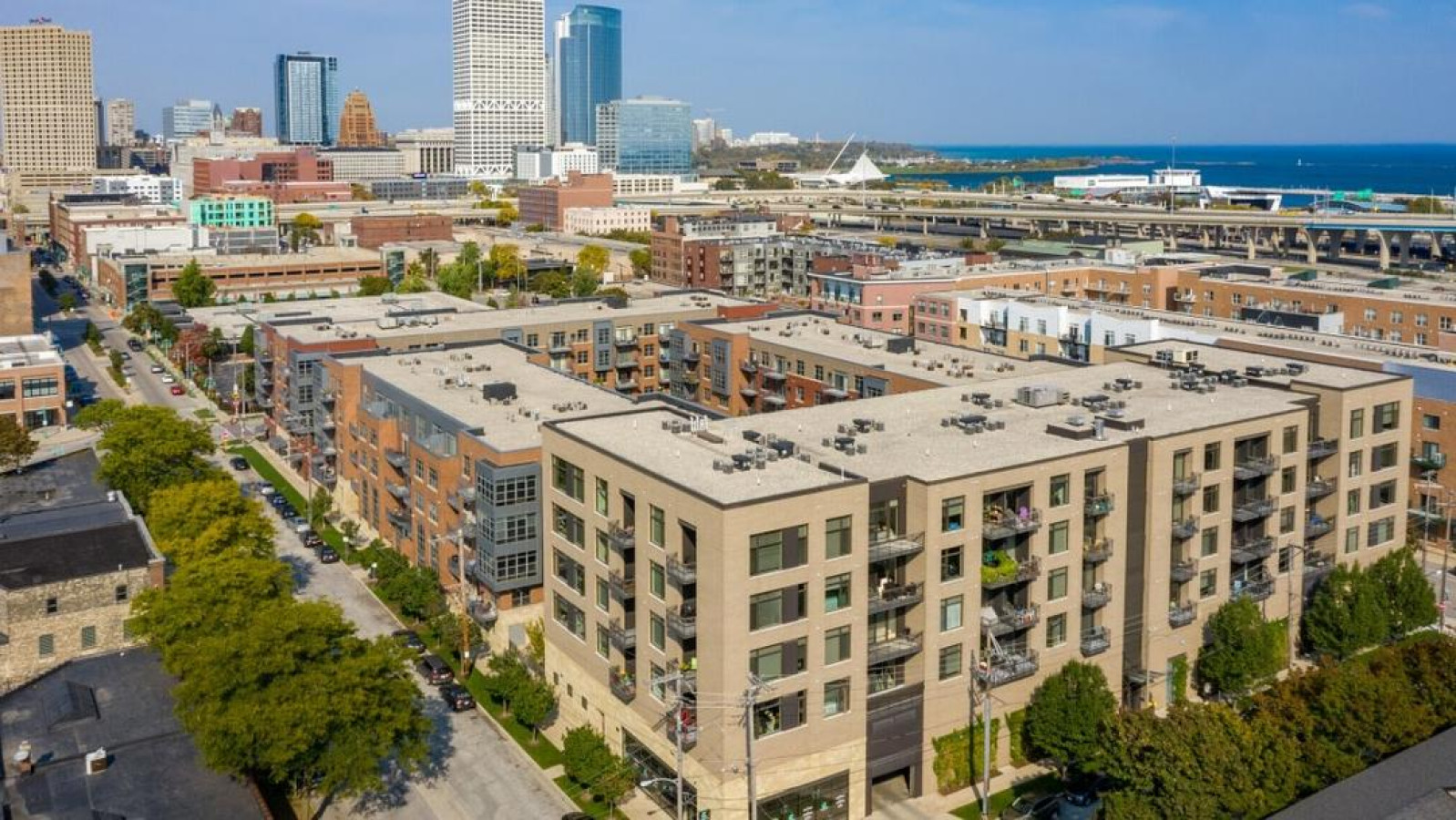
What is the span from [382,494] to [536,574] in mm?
14789

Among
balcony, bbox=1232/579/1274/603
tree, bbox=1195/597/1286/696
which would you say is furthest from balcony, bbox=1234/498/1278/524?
tree, bbox=1195/597/1286/696

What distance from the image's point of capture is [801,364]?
225 feet

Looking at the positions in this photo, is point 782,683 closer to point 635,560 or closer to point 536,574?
point 635,560

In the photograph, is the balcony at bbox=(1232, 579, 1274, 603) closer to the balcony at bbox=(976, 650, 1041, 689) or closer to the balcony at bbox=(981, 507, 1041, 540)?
the balcony at bbox=(976, 650, 1041, 689)

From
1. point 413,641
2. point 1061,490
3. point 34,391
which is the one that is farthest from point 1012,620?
point 34,391

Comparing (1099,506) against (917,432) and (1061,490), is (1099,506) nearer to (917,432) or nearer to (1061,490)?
(1061,490)

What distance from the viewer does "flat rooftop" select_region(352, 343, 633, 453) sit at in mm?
51875

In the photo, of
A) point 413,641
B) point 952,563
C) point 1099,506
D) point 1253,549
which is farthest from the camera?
point 413,641

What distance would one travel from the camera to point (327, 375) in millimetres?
66188

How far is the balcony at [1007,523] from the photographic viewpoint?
3897 cm

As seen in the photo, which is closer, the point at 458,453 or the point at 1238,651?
the point at 1238,651

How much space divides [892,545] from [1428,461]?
35.8 metres

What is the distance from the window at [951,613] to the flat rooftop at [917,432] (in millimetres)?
3707

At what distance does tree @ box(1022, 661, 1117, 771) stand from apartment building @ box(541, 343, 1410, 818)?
1.23m
